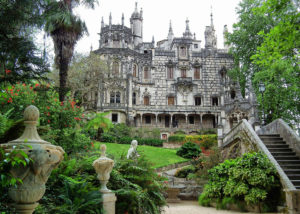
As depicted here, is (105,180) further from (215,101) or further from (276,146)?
(215,101)

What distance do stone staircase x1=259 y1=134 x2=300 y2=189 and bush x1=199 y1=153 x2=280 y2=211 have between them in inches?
31.1

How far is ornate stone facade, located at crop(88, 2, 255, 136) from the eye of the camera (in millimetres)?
40938

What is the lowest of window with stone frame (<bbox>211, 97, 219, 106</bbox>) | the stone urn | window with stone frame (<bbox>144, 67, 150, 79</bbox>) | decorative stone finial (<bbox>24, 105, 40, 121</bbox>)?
the stone urn

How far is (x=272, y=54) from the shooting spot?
1117 cm

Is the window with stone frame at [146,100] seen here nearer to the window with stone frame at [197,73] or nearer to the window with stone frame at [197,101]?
the window with stone frame at [197,101]

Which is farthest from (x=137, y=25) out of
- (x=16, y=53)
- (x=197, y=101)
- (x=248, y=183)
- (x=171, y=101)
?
(x=248, y=183)

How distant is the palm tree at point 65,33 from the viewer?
13.9 meters

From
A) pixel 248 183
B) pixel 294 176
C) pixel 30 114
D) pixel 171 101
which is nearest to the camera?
pixel 30 114

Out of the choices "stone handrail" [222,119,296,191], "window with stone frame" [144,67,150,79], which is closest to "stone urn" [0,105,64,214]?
"stone handrail" [222,119,296,191]

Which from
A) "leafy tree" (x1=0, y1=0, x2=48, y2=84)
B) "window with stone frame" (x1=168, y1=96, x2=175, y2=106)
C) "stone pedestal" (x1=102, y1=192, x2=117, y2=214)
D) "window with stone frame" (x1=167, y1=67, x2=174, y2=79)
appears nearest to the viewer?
"stone pedestal" (x1=102, y1=192, x2=117, y2=214)

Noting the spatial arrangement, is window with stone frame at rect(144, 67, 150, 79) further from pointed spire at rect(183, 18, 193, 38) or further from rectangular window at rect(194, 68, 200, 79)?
pointed spire at rect(183, 18, 193, 38)

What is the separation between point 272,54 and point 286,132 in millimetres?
4406

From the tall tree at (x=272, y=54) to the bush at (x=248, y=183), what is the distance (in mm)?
4210

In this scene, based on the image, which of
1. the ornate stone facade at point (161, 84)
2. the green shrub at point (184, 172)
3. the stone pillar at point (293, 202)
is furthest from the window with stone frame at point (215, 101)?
the stone pillar at point (293, 202)
